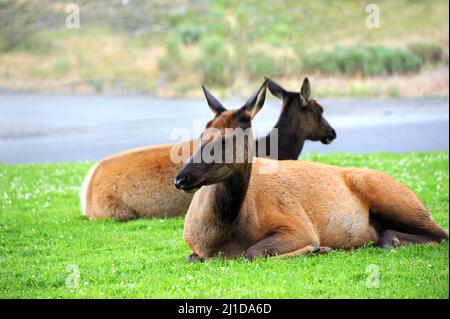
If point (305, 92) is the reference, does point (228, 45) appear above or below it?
below

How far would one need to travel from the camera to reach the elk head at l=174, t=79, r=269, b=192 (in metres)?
7.24

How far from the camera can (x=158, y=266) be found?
8.12m

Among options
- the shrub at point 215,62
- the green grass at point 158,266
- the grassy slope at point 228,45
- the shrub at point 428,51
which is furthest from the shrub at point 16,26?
the green grass at point 158,266

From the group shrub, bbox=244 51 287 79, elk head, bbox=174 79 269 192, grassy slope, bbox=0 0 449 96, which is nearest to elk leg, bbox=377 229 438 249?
elk head, bbox=174 79 269 192

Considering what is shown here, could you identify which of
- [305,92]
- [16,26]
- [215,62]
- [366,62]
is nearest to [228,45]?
[215,62]

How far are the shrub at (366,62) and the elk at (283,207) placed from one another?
19.5 m

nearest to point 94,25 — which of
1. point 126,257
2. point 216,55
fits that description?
point 216,55

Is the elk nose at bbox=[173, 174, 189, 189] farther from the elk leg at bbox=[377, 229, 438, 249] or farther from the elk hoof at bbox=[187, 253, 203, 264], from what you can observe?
Result: the elk leg at bbox=[377, 229, 438, 249]

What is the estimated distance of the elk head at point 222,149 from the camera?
7.24 meters

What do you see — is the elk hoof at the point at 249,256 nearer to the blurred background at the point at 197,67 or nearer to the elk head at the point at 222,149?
the elk head at the point at 222,149

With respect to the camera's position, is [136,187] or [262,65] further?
[262,65]

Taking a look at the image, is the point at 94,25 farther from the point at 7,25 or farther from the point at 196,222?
the point at 196,222

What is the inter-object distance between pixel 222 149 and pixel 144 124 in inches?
619

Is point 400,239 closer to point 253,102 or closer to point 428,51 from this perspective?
point 253,102
